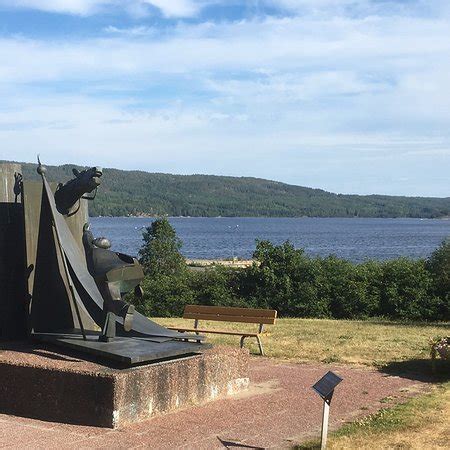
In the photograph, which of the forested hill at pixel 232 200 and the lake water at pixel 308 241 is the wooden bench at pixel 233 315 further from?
the forested hill at pixel 232 200

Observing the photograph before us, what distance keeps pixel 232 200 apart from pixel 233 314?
159m

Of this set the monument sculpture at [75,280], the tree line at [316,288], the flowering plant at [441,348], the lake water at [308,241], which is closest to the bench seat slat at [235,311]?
the flowering plant at [441,348]

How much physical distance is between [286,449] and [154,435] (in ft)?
3.71

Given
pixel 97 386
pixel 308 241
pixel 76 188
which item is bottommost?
pixel 97 386

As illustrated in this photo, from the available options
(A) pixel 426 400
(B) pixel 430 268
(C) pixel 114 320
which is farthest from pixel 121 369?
(B) pixel 430 268

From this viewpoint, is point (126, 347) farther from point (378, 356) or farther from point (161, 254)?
point (161, 254)

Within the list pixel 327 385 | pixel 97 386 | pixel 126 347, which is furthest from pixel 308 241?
pixel 327 385

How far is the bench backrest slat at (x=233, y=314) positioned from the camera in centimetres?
1061

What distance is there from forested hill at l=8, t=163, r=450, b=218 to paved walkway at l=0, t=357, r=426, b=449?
12637 cm

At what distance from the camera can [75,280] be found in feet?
24.7

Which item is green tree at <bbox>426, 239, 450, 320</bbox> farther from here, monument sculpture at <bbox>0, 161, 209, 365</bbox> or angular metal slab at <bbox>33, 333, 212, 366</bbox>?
angular metal slab at <bbox>33, 333, 212, 366</bbox>

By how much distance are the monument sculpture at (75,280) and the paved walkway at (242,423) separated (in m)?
0.66

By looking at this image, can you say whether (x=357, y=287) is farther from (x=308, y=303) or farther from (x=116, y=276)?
(x=116, y=276)

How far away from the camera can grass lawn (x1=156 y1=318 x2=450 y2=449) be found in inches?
239
